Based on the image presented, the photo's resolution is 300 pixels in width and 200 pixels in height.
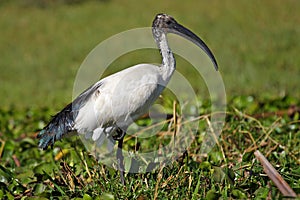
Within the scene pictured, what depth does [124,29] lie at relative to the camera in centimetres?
1013

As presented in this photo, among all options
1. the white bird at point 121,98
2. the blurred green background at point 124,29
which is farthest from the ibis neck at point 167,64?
the blurred green background at point 124,29

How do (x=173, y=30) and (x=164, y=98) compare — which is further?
(x=164, y=98)

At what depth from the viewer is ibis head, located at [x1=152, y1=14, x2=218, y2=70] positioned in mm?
2936

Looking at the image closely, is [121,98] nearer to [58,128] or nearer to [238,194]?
[58,128]

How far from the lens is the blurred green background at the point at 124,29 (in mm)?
7105

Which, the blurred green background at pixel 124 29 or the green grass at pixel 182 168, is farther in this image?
the blurred green background at pixel 124 29

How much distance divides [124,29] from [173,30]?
23.8 feet

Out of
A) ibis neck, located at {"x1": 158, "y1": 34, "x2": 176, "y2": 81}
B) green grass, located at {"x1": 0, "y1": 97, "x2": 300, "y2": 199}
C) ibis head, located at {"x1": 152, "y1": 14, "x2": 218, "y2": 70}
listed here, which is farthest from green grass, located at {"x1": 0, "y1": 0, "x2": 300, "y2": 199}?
ibis head, located at {"x1": 152, "y1": 14, "x2": 218, "y2": 70}

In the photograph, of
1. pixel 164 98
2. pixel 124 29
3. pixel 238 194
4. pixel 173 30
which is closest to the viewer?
pixel 238 194

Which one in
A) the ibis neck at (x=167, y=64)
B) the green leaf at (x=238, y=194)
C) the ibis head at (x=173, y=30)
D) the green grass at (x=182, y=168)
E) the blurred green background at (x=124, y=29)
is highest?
the blurred green background at (x=124, y=29)

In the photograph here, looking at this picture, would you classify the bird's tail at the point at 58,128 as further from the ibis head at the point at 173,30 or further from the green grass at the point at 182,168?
the ibis head at the point at 173,30

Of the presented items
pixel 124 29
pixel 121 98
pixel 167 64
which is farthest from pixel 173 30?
pixel 124 29

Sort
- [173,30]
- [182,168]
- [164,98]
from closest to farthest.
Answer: [182,168] → [173,30] → [164,98]

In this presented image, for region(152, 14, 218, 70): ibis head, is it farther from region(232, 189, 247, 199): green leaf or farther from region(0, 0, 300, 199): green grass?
region(232, 189, 247, 199): green leaf
